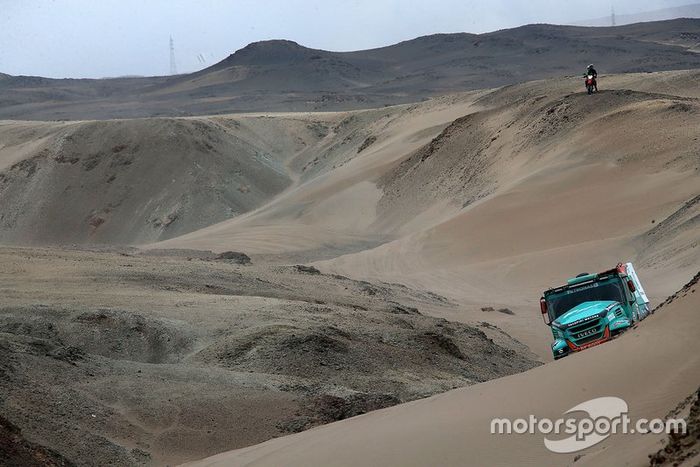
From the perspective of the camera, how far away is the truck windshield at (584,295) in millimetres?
14328

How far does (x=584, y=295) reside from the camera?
47.8 feet

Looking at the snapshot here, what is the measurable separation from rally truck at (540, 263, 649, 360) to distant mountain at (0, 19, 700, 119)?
8577 cm

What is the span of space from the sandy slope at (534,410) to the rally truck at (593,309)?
3787 millimetres

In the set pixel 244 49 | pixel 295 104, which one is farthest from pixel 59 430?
pixel 244 49

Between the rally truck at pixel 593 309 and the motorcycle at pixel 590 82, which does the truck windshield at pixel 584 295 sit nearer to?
the rally truck at pixel 593 309

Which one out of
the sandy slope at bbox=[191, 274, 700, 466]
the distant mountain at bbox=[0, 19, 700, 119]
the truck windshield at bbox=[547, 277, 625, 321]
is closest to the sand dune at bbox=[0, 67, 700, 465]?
the sandy slope at bbox=[191, 274, 700, 466]

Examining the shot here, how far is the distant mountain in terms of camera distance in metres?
116

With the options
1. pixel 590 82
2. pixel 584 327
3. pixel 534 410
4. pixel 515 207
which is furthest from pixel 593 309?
pixel 590 82

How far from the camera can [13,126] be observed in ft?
235

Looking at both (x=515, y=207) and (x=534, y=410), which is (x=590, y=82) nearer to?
(x=515, y=207)

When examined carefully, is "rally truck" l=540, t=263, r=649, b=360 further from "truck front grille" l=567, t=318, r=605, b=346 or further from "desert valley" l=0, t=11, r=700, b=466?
"desert valley" l=0, t=11, r=700, b=466

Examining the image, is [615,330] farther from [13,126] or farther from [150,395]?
[13,126]

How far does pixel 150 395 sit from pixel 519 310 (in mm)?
13619

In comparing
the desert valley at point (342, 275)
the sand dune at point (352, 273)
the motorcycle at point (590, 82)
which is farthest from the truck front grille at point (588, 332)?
the motorcycle at point (590, 82)
